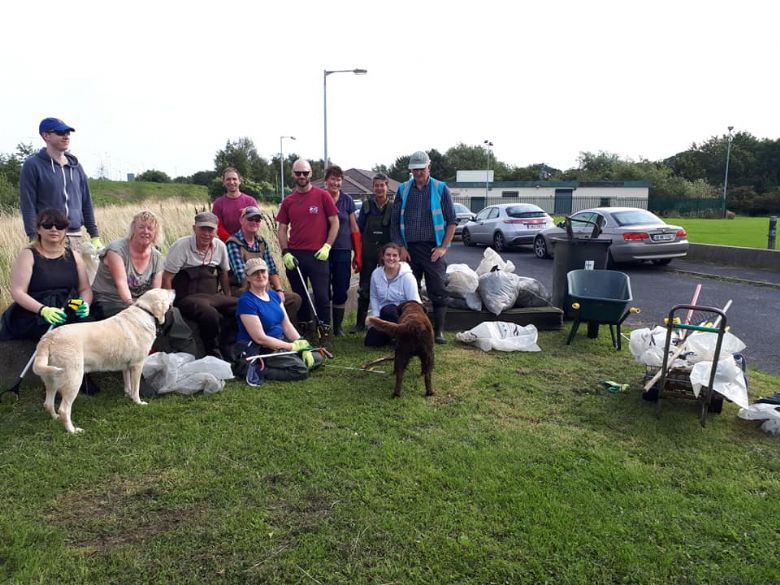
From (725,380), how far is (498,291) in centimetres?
306

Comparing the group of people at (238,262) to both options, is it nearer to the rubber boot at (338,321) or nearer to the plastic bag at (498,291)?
the rubber boot at (338,321)

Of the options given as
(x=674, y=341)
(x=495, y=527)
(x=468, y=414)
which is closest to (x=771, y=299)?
(x=674, y=341)

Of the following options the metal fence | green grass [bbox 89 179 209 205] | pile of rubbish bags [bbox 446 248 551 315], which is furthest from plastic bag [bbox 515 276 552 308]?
green grass [bbox 89 179 209 205]

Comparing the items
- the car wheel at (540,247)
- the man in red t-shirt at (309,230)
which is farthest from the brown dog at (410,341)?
the car wheel at (540,247)

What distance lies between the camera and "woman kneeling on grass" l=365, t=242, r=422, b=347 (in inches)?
206

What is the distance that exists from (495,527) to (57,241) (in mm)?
3903

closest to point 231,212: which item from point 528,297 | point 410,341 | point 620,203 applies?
point 410,341

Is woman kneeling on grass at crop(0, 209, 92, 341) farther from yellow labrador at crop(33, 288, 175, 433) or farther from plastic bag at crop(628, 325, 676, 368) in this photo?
plastic bag at crop(628, 325, 676, 368)

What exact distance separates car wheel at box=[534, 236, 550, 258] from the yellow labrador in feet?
40.0

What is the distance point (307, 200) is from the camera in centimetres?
582

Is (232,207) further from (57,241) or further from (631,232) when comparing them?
(631,232)

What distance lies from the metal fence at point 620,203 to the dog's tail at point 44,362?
36508 mm

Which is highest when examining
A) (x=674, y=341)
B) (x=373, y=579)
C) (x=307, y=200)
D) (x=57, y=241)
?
(x=307, y=200)

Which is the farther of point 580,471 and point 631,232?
point 631,232
